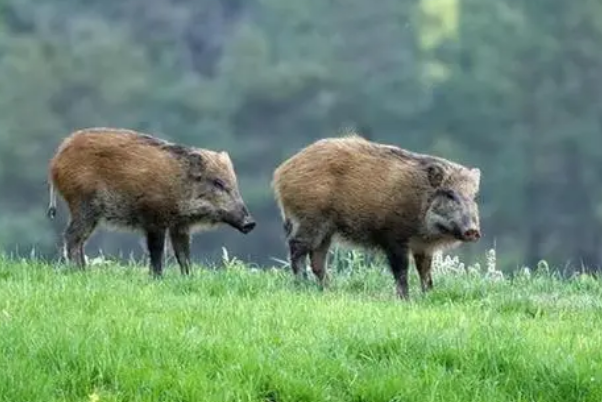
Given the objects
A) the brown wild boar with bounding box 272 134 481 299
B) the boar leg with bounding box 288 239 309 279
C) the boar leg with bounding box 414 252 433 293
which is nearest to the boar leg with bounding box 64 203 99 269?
the brown wild boar with bounding box 272 134 481 299

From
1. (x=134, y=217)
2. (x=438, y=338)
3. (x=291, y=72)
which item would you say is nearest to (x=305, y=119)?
(x=291, y=72)

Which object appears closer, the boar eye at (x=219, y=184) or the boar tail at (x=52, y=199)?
the boar tail at (x=52, y=199)

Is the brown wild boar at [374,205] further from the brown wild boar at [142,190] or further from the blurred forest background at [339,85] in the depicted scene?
the blurred forest background at [339,85]

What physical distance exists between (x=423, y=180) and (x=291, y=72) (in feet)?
89.4

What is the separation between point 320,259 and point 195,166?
1366 mm

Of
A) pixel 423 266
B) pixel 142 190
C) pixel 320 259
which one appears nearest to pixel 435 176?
pixel 423 266

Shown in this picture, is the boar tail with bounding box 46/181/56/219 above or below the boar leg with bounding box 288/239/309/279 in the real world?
above

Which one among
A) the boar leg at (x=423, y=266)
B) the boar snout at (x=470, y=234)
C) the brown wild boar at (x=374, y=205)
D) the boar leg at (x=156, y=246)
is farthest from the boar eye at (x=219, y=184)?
the boar snout at (x=470, y=234)

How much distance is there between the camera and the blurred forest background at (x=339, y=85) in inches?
1374

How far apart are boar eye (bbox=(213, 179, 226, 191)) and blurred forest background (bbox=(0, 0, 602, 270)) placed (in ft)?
67.9

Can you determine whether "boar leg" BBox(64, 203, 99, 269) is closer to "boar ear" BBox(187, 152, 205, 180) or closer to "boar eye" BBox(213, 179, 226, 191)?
"boar ear" BBox(187, 152, 205, 180)

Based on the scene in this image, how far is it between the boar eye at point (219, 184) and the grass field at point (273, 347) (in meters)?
2.33

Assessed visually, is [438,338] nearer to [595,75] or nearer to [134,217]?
[134,217]

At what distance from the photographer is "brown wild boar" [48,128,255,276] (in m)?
11.4
